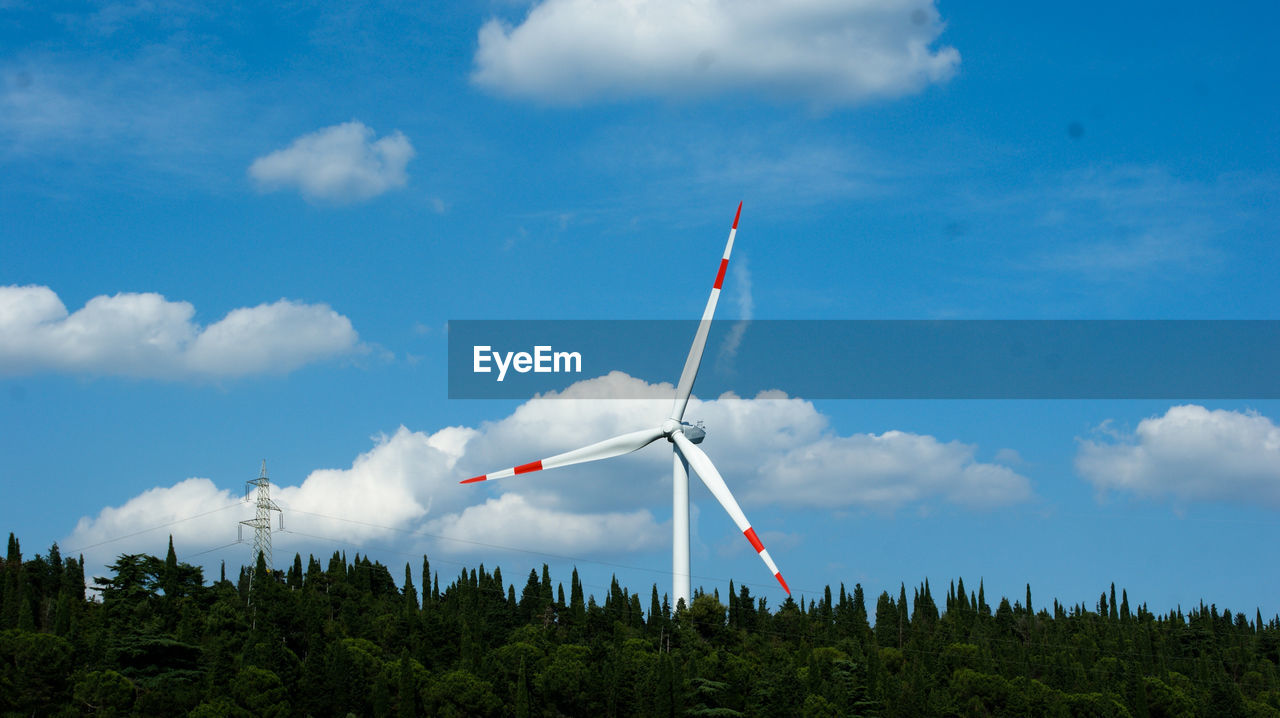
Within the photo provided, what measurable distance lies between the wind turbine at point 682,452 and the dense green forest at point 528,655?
1103cm

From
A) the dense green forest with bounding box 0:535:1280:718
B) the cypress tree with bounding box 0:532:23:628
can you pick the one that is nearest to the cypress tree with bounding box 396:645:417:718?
the dense green forest with bounding box 0:535:1280:718

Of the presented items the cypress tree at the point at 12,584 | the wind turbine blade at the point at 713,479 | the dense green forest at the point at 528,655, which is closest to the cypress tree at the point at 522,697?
the dense green forest at the point at 528,655

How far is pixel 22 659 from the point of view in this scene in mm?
86750

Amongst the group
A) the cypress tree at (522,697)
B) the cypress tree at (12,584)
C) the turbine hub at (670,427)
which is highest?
the turbine hub at (670,427)

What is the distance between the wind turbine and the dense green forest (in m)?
11.0

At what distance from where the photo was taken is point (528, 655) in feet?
334

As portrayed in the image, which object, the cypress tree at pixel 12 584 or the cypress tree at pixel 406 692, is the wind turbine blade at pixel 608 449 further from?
the cypress tree at pixel 12 584

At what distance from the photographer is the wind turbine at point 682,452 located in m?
90.9

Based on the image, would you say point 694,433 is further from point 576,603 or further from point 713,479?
point 576,603

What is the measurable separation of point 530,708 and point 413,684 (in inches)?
348

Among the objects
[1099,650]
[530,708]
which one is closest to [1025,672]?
[1099,650]

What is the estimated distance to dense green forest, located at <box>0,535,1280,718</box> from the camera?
3536 inches

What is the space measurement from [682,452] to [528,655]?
→ 72.7 ft

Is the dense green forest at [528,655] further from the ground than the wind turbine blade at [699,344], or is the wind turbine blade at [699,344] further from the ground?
the wind turbine blade at [699,344]
